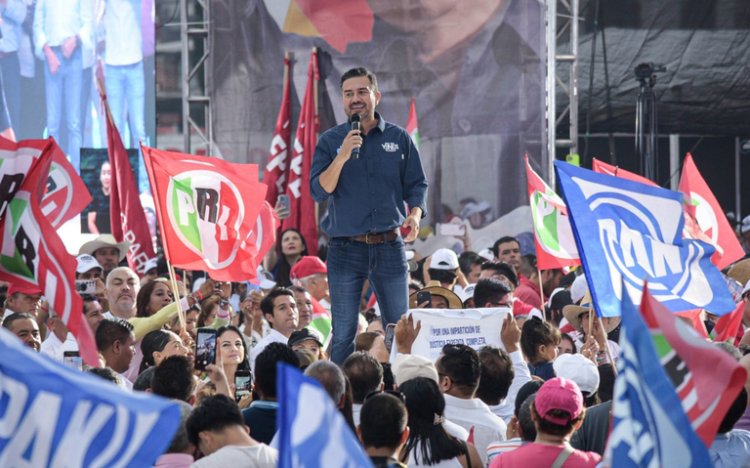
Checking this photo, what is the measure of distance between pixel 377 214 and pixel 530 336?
1.04 m

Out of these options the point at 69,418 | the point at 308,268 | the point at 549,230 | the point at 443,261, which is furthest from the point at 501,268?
the point at 69,418

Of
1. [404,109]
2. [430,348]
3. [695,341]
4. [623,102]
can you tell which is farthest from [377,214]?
[623,102]

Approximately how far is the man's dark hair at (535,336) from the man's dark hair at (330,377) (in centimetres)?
235

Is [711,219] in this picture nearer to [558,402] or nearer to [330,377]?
[558,402]

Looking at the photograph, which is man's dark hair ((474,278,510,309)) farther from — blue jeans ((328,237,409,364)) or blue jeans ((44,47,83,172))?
blue jeans ((44,47,83,172))

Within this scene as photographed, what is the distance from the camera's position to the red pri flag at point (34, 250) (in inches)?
279

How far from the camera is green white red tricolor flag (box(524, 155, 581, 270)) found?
418 inches

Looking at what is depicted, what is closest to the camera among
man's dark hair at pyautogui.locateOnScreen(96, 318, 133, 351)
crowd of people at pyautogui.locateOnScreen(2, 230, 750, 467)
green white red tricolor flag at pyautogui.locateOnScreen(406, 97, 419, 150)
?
crowd of people at pyautogui.locateOnScreen(2, 230, 750, 467)

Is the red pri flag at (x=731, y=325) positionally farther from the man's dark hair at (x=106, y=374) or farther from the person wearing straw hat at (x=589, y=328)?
the man's dark hair at (x=106, y=374)

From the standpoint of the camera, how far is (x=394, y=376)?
252 inches

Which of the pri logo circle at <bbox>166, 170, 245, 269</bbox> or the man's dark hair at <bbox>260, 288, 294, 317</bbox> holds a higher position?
the pri logo circle at <bbox>166, 170, 245, 269</bbox>

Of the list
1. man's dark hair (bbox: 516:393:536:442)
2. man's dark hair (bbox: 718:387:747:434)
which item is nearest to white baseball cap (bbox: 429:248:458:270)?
man's dark hair (bbox: 516:393:536:442)

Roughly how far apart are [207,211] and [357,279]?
2357mm

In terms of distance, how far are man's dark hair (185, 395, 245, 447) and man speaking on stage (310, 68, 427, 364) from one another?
259 cm
